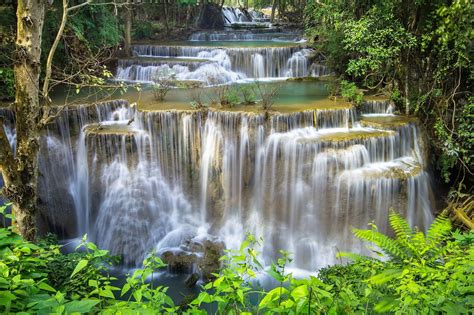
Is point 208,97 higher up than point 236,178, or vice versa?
point 208,97

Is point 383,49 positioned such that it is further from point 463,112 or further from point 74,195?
point 74,195

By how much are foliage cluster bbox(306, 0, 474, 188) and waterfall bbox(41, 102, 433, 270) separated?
74 centimetres

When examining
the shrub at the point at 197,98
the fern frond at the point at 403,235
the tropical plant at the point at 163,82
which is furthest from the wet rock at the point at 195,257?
the fern frond at the point at 403,235

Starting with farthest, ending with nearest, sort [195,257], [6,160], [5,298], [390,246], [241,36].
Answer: [241,36], [195,257], [6,160], [390,246], [5,298]

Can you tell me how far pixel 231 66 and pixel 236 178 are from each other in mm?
7253

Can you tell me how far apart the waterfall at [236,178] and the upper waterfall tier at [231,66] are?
4.78 m

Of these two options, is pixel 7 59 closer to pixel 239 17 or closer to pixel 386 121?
pixel 386 121

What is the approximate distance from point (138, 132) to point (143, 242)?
279 cm

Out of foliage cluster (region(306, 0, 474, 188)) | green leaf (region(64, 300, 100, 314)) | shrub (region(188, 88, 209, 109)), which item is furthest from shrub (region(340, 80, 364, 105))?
green leaf (region(64, 300, 100, 314))

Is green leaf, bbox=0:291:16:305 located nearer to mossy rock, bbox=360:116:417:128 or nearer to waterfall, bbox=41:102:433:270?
waterfall, bbox=41:102:433:270

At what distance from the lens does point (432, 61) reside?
9742 millimetres

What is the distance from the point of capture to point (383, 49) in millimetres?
9203

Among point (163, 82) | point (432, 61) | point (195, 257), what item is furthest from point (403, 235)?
point (163, 82)

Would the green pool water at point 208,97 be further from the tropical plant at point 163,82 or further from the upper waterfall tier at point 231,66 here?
the upper waterfall tier at point 231,66
